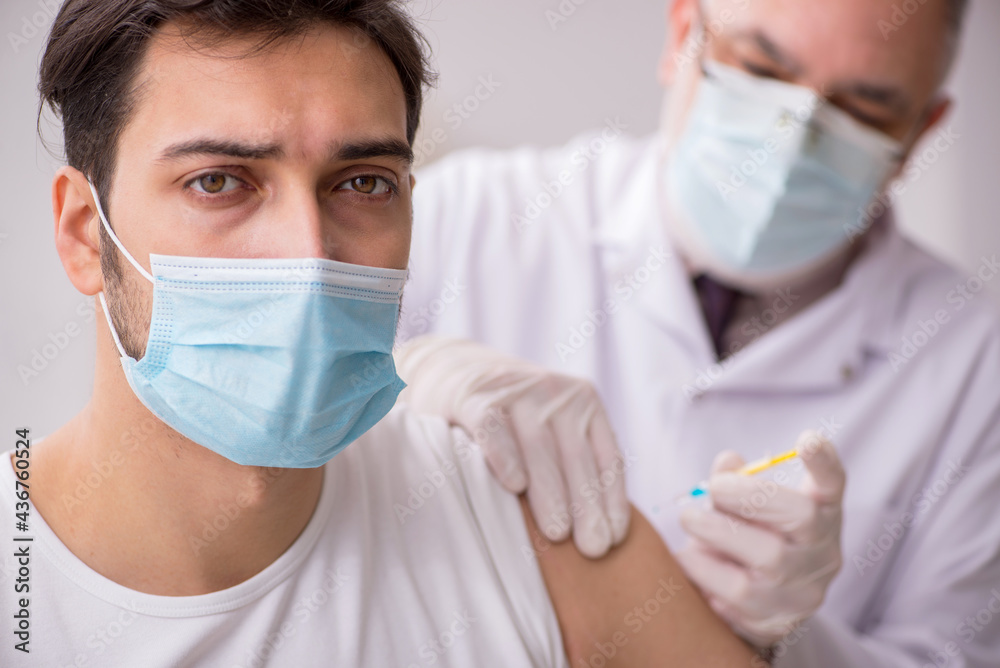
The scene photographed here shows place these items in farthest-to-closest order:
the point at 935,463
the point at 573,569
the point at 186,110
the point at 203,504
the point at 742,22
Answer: the point at 935,463, the point at 742,22, the point at 573,569, the point at 203,504, the point at 186,110

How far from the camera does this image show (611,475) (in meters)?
1.53

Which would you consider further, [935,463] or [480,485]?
[935,463]

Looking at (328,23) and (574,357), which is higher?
(328,23)

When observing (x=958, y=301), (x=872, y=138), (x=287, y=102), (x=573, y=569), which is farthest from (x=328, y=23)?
(x=958, y=301)

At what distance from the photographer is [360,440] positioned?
57.1 inches

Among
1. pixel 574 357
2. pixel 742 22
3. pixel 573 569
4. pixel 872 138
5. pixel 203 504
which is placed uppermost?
pixel 742 22

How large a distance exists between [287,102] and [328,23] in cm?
16

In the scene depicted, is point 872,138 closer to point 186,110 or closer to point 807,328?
point 807,328
